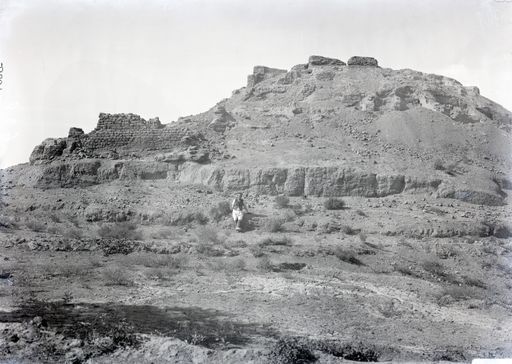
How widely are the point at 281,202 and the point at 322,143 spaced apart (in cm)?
522

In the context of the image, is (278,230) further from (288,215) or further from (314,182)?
(314,182)

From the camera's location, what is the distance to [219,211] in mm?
16234

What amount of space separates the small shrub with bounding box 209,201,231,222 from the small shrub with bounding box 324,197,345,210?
3.71 meters

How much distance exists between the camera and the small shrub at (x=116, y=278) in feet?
33.1

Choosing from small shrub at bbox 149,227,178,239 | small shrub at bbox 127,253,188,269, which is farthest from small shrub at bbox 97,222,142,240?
small shrub at bbox 127,253,188,269

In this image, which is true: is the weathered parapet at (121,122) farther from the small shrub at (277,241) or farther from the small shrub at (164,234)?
the small shrub at (277,241)

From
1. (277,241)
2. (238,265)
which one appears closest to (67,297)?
(238,265)

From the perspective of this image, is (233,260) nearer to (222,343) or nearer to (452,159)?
(222,343)

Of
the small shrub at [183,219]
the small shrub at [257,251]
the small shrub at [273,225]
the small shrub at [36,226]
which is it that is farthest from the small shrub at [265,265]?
the small shrub at [36,226]

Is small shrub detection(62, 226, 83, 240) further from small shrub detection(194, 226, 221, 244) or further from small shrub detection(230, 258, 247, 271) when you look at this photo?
small shrub detection(230, 258, 247, 271)

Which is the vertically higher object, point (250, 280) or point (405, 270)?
point (405, 270)

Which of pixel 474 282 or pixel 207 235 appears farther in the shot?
pixel 207 235

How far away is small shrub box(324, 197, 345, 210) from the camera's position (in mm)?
17094

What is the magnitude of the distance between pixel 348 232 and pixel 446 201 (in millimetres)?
4992
